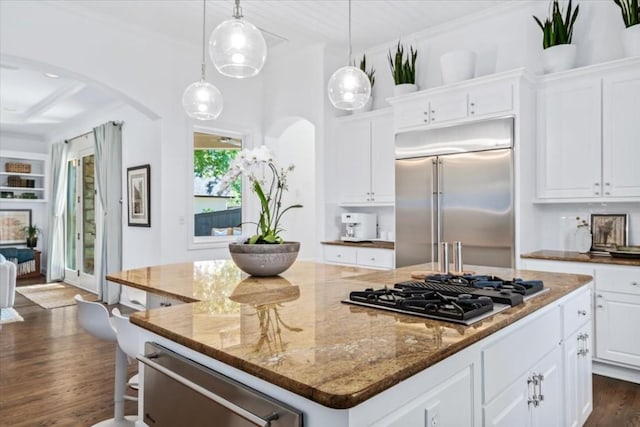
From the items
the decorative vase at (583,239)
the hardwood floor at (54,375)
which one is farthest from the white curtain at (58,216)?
the decorative vase at (583,239)

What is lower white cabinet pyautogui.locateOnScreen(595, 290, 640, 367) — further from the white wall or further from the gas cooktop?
the white wall

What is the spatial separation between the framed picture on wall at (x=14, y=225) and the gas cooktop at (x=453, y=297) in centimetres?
956

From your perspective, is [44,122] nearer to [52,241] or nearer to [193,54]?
[52,241]

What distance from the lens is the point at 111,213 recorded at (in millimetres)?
5938

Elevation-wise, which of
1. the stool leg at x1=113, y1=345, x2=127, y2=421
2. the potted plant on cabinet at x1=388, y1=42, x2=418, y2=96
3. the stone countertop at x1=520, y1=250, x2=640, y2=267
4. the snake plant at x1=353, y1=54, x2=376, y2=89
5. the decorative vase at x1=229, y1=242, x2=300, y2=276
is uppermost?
the snake plant at x1=353, y1=54, x2=376, y2=89

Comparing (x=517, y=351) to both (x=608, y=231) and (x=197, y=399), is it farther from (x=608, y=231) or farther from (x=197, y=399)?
(x=608, y=231)

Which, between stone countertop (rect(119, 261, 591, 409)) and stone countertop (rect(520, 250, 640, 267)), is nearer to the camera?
stone countertop (rect(119, 261, 591, 409))

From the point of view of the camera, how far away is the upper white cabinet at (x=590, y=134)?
10.3 feet

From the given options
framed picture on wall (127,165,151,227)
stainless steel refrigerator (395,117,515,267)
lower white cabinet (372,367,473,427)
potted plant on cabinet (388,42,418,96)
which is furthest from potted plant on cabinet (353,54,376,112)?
lower white cabinet (372,367,473,427)

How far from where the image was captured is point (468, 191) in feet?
12.0

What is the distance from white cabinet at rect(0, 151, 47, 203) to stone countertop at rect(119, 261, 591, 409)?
8.64m

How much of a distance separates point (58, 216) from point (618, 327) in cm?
870

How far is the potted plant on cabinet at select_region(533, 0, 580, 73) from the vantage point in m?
3.44

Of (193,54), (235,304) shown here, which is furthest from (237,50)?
(193,54)
